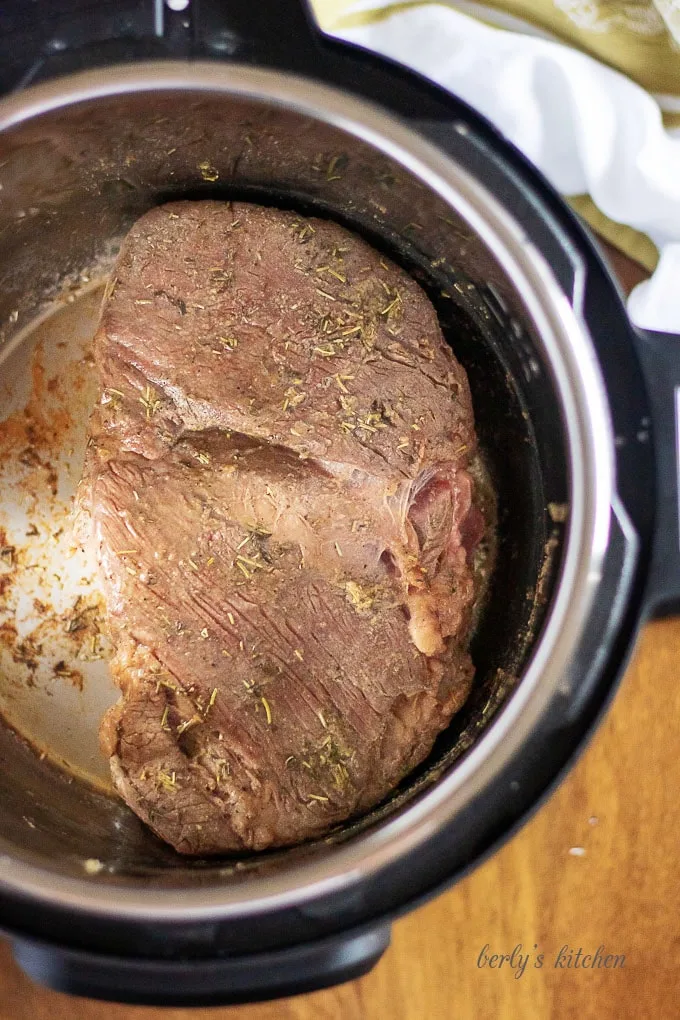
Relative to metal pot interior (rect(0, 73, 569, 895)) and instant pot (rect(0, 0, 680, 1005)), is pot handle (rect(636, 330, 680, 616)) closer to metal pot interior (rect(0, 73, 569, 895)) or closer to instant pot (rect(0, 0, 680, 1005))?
instant pot (rect(0, 0, 680, 1005))

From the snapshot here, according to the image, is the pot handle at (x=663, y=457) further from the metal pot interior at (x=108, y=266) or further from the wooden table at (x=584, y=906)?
the wooden table at (x=584, y=906)

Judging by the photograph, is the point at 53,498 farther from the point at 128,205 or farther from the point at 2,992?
the point at 2,992

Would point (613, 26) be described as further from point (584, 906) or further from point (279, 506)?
point (584, 906)

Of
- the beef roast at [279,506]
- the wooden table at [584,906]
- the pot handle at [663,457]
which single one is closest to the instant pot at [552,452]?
the pot handle at [663,457]

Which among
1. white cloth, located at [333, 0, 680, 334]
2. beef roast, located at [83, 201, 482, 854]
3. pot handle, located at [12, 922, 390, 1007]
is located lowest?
pot handle, located at [12, 922, 390, 1007]

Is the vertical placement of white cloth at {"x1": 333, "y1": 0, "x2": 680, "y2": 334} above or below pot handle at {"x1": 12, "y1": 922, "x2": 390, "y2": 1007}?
above

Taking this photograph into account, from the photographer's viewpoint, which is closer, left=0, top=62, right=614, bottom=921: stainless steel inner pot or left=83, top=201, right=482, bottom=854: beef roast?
left=0, top=62, right=614, bottom=921: stainless steel inner pot

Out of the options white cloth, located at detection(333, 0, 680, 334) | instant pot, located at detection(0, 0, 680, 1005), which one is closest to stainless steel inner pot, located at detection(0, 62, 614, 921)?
instant pot, located at detection(0, 0, 680, 1005)
